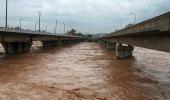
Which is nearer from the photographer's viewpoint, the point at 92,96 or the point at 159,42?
the point at 92,96

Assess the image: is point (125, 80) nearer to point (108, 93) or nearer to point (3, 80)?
point (108, 93)

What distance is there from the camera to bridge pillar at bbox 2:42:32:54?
170ft

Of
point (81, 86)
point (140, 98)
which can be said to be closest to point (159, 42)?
point (140, 98)

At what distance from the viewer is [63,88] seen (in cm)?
1880

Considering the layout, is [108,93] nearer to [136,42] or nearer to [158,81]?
[158,81]

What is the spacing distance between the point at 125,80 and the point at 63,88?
6872 mm

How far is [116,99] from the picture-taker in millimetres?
16422

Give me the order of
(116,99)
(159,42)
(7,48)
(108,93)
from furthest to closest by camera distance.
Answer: (7,48), (159,42), (108,93), (116,99)

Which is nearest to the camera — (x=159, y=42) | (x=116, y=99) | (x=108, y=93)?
(x=116, y=99)

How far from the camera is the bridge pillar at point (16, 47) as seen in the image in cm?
5188

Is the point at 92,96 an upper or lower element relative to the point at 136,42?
lower

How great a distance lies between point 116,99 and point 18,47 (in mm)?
40760

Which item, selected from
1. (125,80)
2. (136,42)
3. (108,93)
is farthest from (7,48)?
(108,93)

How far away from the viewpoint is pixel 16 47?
177ft
